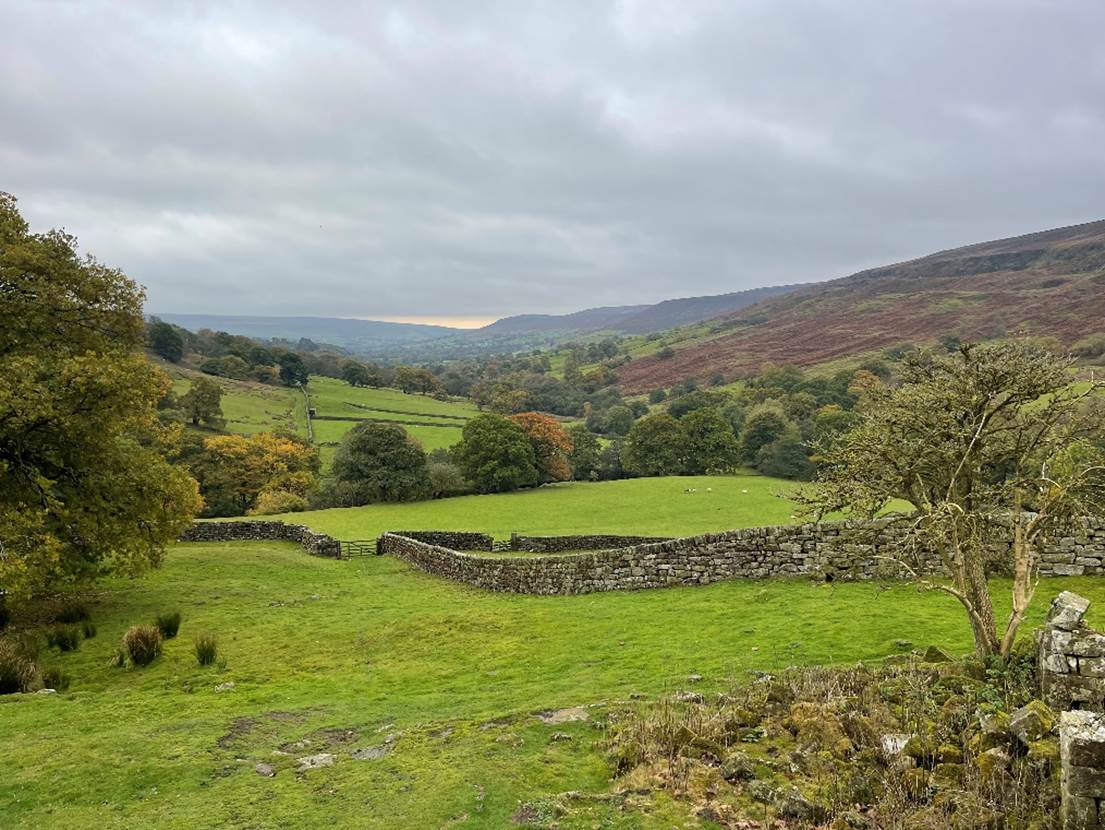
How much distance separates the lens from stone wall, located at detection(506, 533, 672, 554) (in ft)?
96.1

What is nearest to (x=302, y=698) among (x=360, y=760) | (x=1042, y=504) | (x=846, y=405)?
(x=360, y=760)

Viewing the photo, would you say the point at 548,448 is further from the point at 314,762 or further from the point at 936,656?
the point at 314,762

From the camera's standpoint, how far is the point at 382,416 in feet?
341

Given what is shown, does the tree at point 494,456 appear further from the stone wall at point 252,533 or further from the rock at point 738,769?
the rock at point 738,769

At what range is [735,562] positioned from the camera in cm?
1875

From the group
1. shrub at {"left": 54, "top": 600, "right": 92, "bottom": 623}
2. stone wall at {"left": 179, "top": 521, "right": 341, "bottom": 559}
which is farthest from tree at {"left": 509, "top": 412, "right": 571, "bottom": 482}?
shrub at {"left": 54, "top": 600, "right": 92, "bottom": 623}

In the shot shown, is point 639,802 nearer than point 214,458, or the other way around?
point 639,802

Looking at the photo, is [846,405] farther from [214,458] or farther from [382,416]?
[214,458]

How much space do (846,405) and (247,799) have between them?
3655 inches

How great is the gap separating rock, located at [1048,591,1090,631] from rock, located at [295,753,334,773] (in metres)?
9.23

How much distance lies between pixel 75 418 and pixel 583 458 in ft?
174

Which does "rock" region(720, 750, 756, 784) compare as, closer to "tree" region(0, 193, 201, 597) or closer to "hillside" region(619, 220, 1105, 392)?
"tree" region(0, 193, 201, 597)

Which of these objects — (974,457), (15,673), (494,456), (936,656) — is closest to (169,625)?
(15,673)

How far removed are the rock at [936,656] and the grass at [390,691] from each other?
45.1 inches
